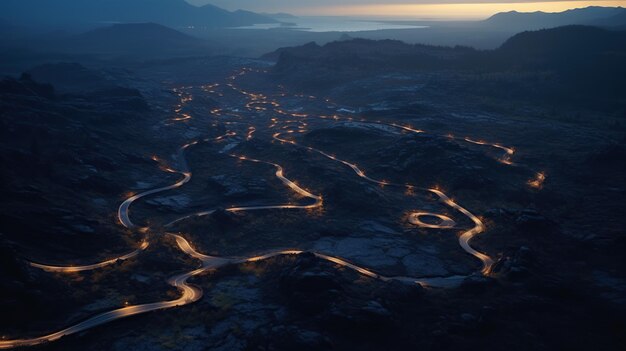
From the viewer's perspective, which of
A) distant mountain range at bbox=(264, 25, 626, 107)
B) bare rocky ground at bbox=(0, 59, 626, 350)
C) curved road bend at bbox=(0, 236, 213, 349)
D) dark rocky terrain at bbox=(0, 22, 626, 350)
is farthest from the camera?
distant mountain range at bbox=(264, 25, 626, 107)

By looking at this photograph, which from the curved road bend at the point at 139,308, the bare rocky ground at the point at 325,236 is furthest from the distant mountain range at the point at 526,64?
the curved road bend at the point at 139,308

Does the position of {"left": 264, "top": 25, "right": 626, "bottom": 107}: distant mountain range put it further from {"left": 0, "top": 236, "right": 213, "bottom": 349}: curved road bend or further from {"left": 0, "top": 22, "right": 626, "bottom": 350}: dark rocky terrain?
{"left": 0, "top": 236, "right": 213, "bottom": 349}: curved road bend

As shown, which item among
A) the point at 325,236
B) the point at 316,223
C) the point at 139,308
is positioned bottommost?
the point at 139,308

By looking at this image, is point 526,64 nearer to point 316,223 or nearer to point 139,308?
point 316,223

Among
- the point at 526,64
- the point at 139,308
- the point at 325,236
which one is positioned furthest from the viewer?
the point at 526,64

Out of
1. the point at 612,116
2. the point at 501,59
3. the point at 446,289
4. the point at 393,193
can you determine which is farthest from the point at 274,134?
the point at 501,59

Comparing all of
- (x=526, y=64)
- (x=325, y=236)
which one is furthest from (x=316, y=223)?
(x=526, y=64)

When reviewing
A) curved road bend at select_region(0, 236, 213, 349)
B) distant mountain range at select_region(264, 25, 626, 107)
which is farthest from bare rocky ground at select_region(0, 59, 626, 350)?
distant mountain range at select_region(264, 25, 626, 107)

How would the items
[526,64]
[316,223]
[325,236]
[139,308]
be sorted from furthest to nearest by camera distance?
[526,64] → [316,223] → [325,236] → [139,308]

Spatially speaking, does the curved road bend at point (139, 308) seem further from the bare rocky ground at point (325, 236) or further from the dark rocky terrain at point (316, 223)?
the bare rocky ground at point (325, 236)

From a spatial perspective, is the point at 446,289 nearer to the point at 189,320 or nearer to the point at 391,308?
the point at 391,308

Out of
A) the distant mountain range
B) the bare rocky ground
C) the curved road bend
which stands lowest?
the curved road bend
